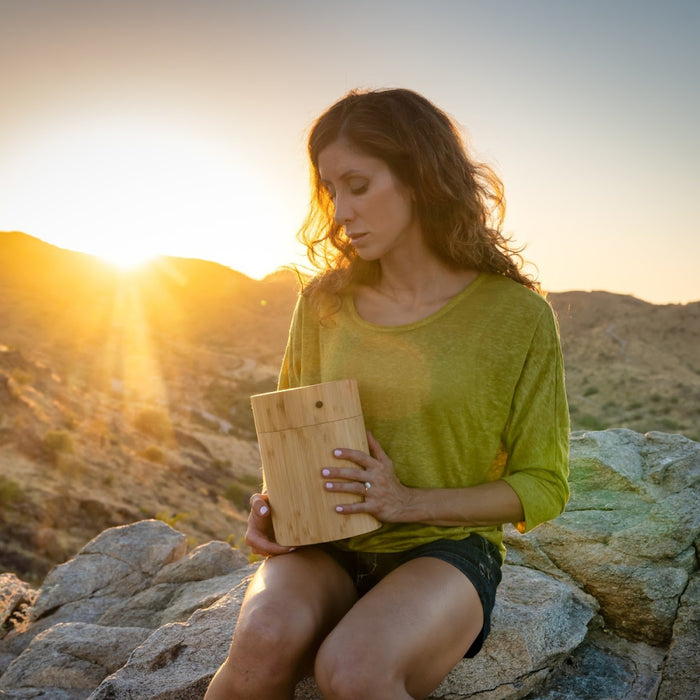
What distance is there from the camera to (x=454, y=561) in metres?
1.85

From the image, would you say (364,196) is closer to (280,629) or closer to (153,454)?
A: (280,629)

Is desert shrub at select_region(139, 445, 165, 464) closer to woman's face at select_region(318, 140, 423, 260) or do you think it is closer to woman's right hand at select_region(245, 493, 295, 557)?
woman's right hand at select_region(245, 493, 295, 557)

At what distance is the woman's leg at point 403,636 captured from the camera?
5.16 feet

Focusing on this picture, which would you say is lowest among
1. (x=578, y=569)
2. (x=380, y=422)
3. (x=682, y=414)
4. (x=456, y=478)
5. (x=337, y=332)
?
(x=682, y=414)

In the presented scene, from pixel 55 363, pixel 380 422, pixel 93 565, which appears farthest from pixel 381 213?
pixel 55 363

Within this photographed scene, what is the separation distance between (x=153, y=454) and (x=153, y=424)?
2.96m

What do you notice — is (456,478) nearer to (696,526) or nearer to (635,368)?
(696,526)

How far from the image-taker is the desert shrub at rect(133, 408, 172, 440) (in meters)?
17.1

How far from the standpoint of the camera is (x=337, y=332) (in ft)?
7.36

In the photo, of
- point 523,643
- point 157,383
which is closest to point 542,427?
point 523,643

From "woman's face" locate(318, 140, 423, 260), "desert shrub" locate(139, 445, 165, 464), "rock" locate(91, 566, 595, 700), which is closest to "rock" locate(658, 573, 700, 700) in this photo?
"rock" locate(91, 566, 595, 700)

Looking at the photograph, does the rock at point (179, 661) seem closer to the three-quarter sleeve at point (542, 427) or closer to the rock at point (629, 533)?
the three-quarter sleeve at point (542, 427)

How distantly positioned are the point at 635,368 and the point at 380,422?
3179cm

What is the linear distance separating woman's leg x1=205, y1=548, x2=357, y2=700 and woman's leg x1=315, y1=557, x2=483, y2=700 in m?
0.12
